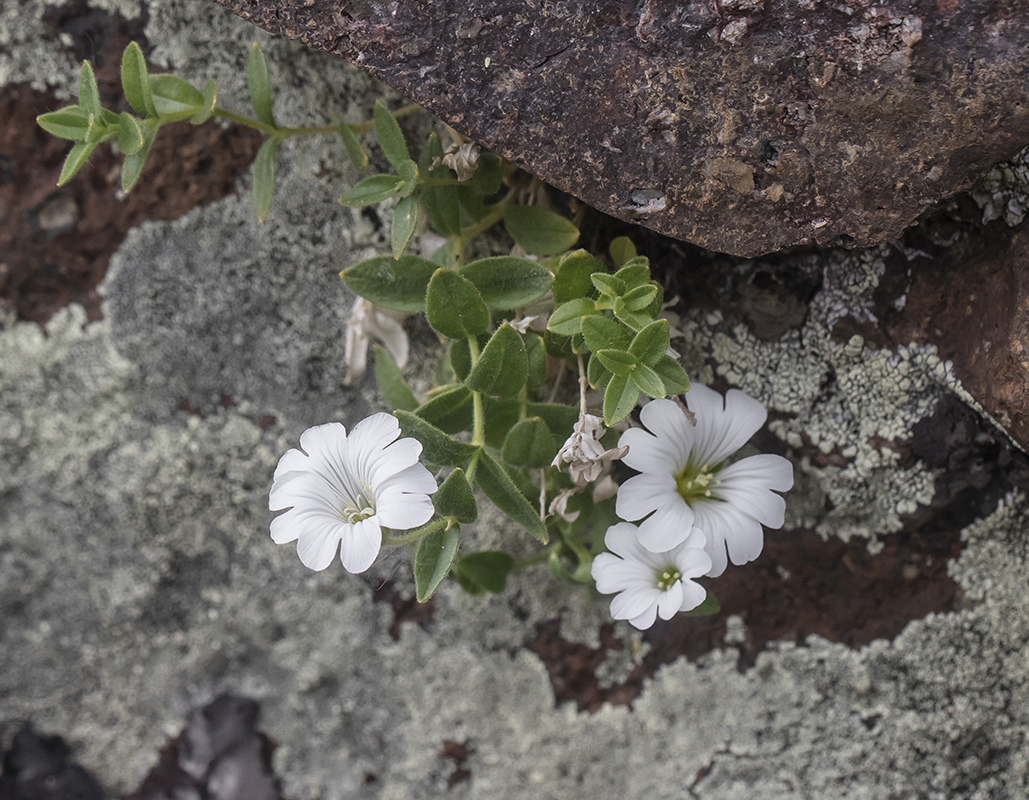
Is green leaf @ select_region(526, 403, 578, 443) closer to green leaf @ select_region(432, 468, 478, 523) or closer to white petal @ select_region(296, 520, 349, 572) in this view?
green leaf @ select_region(432, 468, 478, 523)

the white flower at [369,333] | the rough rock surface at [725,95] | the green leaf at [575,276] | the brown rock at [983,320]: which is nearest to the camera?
the rough rock surface at [725,95]

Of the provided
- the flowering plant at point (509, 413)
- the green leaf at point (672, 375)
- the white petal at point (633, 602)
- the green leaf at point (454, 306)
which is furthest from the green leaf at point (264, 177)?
the white petal at point (633, 602)

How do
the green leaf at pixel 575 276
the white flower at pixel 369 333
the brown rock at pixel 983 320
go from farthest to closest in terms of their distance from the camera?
the white flower at pixel 369 333, the green leaf at pixel 575 276, the brown rock at pixel 983 320

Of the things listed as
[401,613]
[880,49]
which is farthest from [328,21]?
[401,613]

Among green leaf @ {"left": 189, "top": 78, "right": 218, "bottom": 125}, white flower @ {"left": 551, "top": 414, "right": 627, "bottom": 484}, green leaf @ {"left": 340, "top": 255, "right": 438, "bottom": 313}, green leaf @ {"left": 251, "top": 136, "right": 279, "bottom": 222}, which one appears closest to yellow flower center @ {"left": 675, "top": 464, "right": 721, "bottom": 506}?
white flower @ {"left": 551, "top": 414, "right": 627, "bottom": 484}

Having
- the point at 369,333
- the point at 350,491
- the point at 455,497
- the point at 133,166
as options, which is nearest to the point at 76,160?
the point at 133,166

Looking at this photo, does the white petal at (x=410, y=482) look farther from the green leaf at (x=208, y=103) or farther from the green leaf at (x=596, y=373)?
the green leaf at (x=208, y=103)
